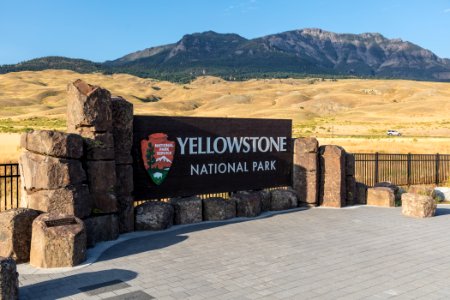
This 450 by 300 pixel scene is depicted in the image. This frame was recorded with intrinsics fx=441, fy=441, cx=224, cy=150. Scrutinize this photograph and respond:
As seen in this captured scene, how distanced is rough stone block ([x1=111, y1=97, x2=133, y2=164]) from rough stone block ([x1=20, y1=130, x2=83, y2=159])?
1.36 m

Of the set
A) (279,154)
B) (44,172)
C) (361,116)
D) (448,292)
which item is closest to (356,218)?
(279,154)

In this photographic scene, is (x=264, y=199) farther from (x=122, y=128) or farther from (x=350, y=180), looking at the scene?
(x=122, y=128)

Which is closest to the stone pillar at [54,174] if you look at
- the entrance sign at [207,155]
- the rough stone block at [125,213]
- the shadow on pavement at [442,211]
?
the rough stone block at [125,213]

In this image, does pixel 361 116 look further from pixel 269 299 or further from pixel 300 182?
pixel 269 299

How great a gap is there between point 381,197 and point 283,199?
12.2 feet

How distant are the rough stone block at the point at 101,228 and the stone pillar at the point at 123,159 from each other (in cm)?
55

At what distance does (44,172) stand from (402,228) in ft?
30.8

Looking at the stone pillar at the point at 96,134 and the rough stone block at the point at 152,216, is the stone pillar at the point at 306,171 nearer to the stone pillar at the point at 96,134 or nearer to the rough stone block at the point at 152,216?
the rough stone block at the point at 152,216

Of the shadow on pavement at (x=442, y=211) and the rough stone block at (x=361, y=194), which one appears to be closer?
the shadow on pavement at (x=442, y=211)

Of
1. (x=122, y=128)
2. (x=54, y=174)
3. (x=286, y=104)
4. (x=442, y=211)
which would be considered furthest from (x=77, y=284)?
(x=286, y=104)

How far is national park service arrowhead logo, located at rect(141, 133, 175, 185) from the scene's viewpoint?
12.2 m

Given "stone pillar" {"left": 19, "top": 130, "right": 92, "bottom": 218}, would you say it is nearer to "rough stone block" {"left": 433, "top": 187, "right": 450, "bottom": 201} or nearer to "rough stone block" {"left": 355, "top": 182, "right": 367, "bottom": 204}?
"rough stone block" {"left": 355, "top": 182, "right": 367, "bottom": 204}

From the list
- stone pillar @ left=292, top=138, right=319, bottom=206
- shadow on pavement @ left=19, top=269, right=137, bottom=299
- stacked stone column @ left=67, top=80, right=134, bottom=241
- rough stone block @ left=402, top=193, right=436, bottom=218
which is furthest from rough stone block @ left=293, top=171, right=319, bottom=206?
shadow on pavement @ left=19, top=269, right=137, bottom=299

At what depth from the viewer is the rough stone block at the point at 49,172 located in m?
9.49
